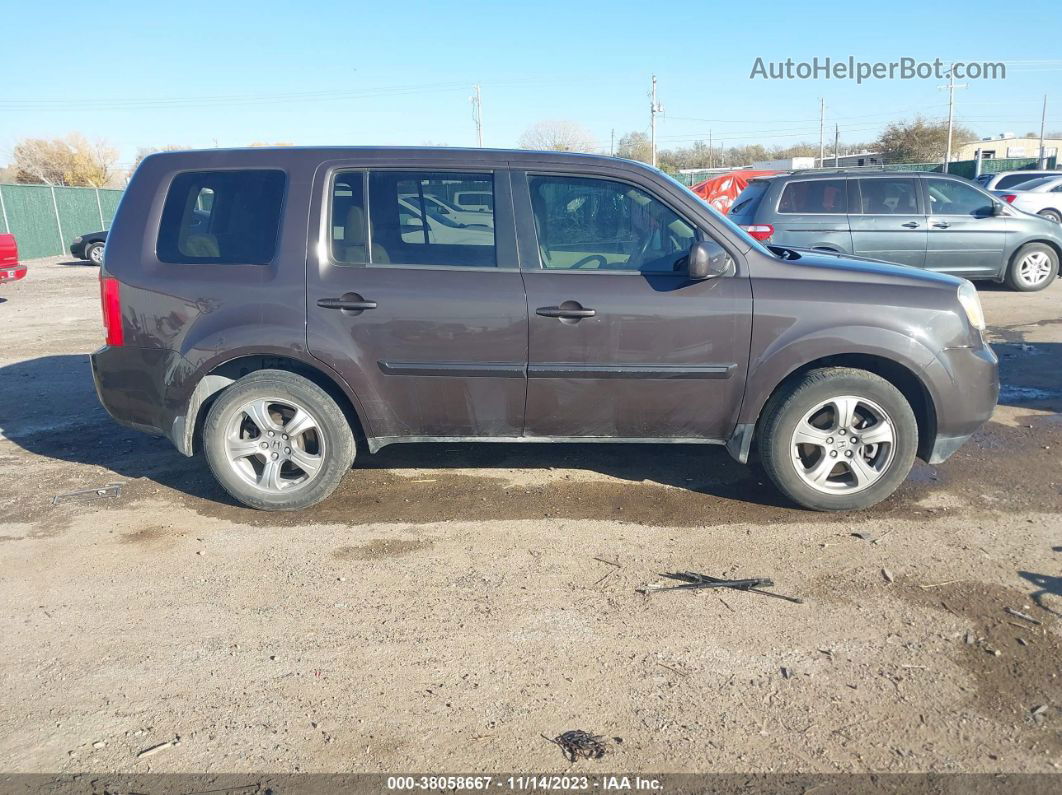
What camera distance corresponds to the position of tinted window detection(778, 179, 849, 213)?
11.4 m

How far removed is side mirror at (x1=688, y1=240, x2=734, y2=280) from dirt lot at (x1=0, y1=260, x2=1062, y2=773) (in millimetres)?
1336

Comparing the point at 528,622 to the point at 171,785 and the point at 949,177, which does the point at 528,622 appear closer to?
the point at 171,785

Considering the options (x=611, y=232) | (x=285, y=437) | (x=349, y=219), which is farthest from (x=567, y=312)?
(x=285, y=437)

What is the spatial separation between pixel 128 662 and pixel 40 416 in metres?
4.45

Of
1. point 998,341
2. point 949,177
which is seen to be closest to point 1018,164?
point 949,177

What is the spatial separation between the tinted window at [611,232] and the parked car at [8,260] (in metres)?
12.0

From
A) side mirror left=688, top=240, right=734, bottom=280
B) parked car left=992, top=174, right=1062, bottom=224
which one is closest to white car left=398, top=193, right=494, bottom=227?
side mirror left=688, top=240, right=734, bottom=280

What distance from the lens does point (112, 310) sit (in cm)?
471

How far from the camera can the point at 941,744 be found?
2760 mm

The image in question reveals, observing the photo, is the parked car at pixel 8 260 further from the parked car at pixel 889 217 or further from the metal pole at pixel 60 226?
the metal pole at pixel 60 226

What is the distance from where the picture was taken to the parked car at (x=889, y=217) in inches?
446

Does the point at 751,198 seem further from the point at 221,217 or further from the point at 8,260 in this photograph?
the point at 8,260

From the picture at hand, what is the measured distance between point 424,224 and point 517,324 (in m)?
0.78

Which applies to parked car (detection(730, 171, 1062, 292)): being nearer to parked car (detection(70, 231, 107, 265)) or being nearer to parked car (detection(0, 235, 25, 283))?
parked car (detection(0, 235, 25, 283))
